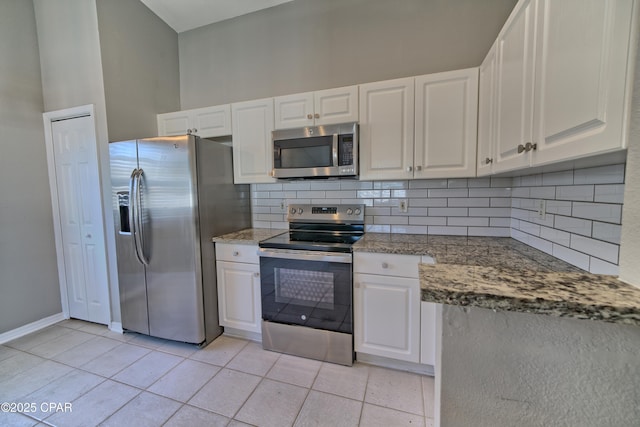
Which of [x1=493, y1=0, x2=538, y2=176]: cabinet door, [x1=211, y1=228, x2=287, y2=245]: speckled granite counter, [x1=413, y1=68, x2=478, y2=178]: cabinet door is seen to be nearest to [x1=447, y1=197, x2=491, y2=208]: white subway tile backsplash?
[x1=413, y1=68, x2=478, y2=178]: cabinet door

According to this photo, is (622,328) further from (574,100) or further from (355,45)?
(355,45)

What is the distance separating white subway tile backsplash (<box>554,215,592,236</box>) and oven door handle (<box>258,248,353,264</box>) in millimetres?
1155

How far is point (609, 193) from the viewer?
0.96 metres

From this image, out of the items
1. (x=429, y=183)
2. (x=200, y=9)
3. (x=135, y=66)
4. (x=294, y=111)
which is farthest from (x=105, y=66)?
(x=429, y=183)

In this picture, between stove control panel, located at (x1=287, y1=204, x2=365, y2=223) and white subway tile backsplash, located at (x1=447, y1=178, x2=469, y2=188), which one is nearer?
white subway tile backsplash, located at (x1=447, y1=178, x2=469, y2=188)

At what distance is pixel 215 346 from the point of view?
2176 millimetres

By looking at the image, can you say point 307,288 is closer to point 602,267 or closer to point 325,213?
point 325,213

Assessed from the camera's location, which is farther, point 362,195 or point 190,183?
point 362,195

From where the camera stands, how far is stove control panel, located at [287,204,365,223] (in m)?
2.34

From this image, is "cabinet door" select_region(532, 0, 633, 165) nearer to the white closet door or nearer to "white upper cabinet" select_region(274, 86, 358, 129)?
"white upper cabinet" select_region(274, 86, 358, 129)

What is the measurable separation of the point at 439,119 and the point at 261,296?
1948mm

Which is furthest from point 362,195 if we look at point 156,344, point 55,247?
point 55,247

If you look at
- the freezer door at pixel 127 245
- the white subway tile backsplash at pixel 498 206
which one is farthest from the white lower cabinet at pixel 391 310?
the freezer door at pixel 127 245

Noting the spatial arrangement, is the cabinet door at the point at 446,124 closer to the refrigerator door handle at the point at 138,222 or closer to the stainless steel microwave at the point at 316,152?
the stainless steel microwave at the point at 316,152
